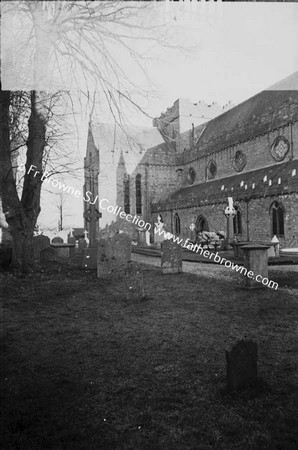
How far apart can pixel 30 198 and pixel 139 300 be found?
3358mm

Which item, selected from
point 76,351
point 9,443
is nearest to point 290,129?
point 76,351

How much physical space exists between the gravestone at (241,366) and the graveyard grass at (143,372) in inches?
3.2

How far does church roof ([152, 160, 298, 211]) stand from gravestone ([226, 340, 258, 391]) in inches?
494

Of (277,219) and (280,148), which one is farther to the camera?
(280,148)

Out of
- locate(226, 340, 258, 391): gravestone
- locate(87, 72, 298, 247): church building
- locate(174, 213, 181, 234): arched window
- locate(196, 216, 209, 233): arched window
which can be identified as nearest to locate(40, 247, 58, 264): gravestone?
locate(87, 72, 298, 247): church building

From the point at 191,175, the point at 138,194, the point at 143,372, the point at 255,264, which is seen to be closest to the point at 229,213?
the point at 255,264

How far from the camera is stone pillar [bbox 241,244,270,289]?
557 cm

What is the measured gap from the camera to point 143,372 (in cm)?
274

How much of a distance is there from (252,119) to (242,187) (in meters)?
4.77

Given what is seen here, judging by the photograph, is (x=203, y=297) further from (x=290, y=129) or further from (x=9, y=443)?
(x=290, y=129)

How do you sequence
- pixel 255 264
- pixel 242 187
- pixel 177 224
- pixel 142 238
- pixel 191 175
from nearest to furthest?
pixel 255 264 → pixel 242 187 → pixel 142 238 → pixel 177 224 → pixel 191 175

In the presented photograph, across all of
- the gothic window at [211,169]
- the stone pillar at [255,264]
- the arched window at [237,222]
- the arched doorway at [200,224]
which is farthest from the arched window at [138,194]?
the stone pillar at [255,264]

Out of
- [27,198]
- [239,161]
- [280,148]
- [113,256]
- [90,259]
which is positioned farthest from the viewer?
[239,161]

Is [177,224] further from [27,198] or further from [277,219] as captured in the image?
[27,198]
